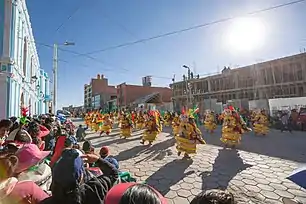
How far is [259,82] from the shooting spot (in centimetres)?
2452

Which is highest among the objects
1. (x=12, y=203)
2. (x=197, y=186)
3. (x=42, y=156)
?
(x=42, y=156)

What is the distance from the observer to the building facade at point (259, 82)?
69.4 feet

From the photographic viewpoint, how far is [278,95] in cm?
2286

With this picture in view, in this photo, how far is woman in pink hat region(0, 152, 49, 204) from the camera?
1.60 meters

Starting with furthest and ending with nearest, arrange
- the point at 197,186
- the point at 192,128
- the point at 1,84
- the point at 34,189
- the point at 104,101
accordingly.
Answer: the point at 104,101, the point at 1,84, the point at 192,128, the point at 197,186, the point at 34,189

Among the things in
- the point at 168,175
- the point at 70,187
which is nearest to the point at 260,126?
the point at 168,175

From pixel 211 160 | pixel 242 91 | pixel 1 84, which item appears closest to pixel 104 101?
pixel 242 91

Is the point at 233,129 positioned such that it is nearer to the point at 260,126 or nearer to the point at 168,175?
the point at 168,175

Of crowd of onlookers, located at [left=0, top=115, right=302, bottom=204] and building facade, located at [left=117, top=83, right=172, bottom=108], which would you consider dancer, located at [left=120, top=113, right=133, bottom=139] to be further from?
building facade, located at [left=117, top=83, right=172, bottom=108]

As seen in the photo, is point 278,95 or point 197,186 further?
point 278,95

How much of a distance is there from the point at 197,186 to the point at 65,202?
12.7 ft

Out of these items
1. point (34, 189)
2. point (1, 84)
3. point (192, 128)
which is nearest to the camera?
point (34, 189)

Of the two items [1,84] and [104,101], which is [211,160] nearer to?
[1,84]

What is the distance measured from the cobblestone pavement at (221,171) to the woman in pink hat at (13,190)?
2.92 m
